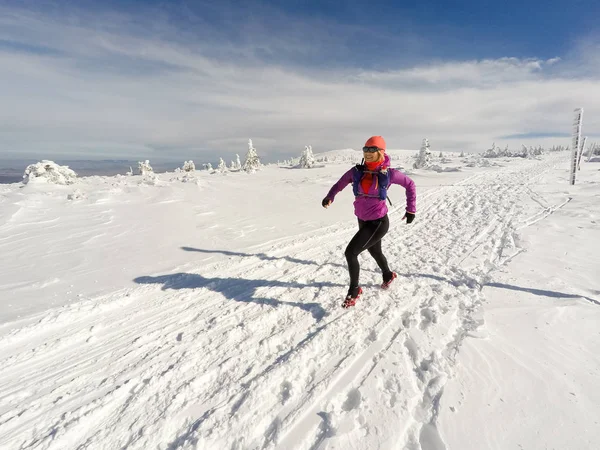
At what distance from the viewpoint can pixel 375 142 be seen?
144 inches

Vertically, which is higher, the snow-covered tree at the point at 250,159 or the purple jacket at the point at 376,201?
the snow-covered tree at the point at 250,159

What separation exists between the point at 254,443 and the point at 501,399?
2.12 m

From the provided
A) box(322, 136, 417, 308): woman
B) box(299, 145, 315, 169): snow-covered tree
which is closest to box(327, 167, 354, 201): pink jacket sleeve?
box(322, 136, 417, 308): woman

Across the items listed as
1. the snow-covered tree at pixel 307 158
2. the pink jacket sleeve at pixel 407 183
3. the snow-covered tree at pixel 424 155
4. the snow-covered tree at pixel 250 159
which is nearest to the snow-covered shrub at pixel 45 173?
the pink jacket sleeve at pixel 407 183

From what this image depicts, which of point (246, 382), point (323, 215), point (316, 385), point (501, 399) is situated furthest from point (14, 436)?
point (323, 215)

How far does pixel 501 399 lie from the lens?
2.36m

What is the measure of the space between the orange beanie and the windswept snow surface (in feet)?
7.32

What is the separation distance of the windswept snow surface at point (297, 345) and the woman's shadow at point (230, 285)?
0.11ft

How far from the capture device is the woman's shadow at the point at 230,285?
13.8 ft

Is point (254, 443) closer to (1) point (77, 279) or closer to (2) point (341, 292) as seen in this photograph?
(2) point (341, 292)

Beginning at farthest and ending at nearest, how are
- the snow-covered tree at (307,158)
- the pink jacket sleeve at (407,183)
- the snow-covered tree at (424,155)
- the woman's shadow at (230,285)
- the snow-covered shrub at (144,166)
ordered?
the snow-covered tree at (307,158) < the snow-covered shrub at (144,166) < the snow-covered tree at (424,155) < the woman's shadow at (230,285) < the pink jacket sleeve at (407,183)

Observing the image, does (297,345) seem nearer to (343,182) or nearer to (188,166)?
(343,182)

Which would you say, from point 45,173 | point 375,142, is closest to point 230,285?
point 375,142

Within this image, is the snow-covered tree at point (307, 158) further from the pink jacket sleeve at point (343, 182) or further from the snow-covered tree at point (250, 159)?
the pink jacket sleeve at point (343, 182)
